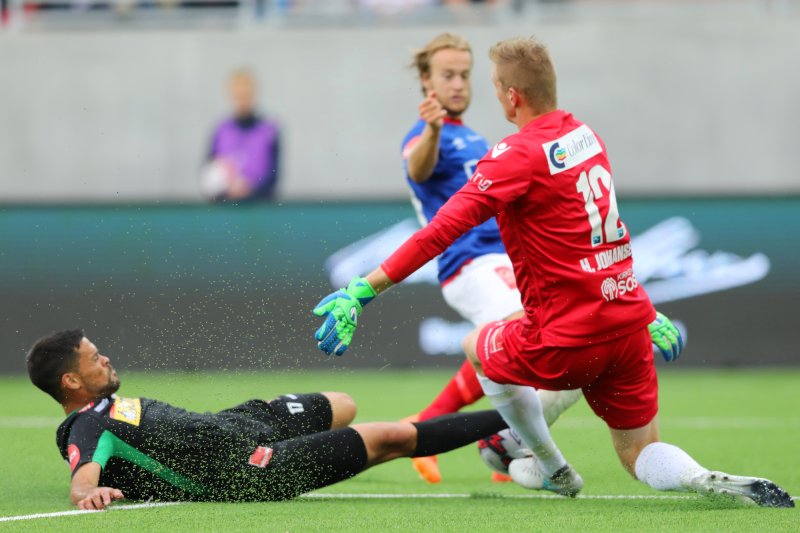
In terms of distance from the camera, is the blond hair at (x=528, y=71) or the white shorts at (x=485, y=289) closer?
the blond hair at (x=528, y=71)

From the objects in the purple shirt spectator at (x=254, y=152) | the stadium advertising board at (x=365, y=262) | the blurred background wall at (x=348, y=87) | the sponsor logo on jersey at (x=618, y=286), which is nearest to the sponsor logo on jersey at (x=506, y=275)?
the sponsor logo on jersey at (x=618, y=286)

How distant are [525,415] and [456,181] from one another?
176 cm

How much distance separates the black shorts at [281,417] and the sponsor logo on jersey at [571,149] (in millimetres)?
1848

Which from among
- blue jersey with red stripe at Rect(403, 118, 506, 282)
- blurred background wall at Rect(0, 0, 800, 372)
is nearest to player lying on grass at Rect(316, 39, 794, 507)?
blue jersey with red stripe at Rect(403, 118, 506, 282)

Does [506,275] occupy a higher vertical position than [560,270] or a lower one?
lower

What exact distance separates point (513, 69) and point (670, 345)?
1.52 meters

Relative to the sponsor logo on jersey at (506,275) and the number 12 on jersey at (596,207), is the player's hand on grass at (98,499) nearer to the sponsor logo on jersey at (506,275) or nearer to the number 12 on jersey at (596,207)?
the number 12 on jersey at (596,207)

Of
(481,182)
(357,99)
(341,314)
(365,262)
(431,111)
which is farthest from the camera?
(357,99)

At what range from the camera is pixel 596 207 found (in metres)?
5.24

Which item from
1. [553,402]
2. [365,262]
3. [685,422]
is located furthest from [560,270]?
[365,262]

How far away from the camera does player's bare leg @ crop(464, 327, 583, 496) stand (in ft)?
18.8

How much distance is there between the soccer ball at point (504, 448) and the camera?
633 centimetres

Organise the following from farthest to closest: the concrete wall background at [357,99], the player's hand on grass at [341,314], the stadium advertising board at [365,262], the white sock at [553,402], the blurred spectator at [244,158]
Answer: the concrete wall background at [357,99], the blurred spectator at [244,158], the stadium advertising board at [365,262], the white sock at [553,402], the player's hand on grass at [341,314]

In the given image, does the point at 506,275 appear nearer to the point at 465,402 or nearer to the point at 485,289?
the point at 485,289
